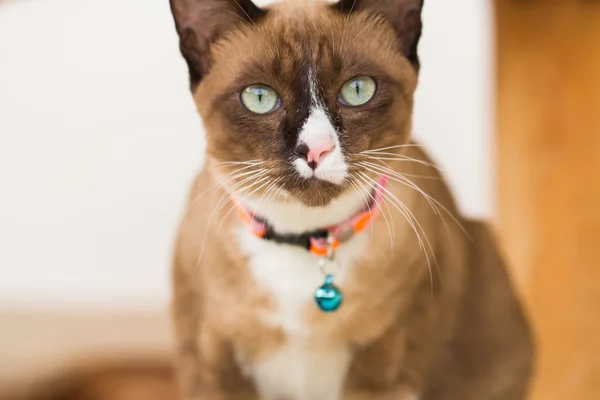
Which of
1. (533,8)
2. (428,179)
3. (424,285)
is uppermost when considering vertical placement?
(533,8)

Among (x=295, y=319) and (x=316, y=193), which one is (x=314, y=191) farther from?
(x=295, y=319)

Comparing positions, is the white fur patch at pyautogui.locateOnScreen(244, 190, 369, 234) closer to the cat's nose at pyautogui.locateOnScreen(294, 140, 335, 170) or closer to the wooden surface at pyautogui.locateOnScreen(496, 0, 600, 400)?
the cat's nose at pyautogui.locateOnScreen(294, 140, 335, 170)

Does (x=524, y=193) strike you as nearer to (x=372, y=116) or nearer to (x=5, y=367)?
(x=372, y=116)

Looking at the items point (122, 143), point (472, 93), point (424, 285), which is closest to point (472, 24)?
point (472, 93)

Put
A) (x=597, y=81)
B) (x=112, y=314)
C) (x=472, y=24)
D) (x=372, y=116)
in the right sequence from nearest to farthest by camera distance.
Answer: (x=372, y=116) < (x=472, y=24) < (x=112, y=314) < (x=597, y=81)

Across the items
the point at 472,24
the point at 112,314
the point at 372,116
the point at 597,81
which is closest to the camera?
the point at 372,116

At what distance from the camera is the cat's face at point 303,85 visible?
61 centimetres

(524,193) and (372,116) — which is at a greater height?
(372,116)

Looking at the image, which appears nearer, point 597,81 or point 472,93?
point 472,93

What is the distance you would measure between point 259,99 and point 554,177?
0.44 meters

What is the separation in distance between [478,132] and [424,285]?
20cm

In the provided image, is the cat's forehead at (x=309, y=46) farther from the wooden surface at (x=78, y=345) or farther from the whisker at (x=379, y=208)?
the wooden surface at (x=78, y=345)

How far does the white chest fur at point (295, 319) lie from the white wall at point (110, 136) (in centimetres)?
14

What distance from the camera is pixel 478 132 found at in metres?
0.79
